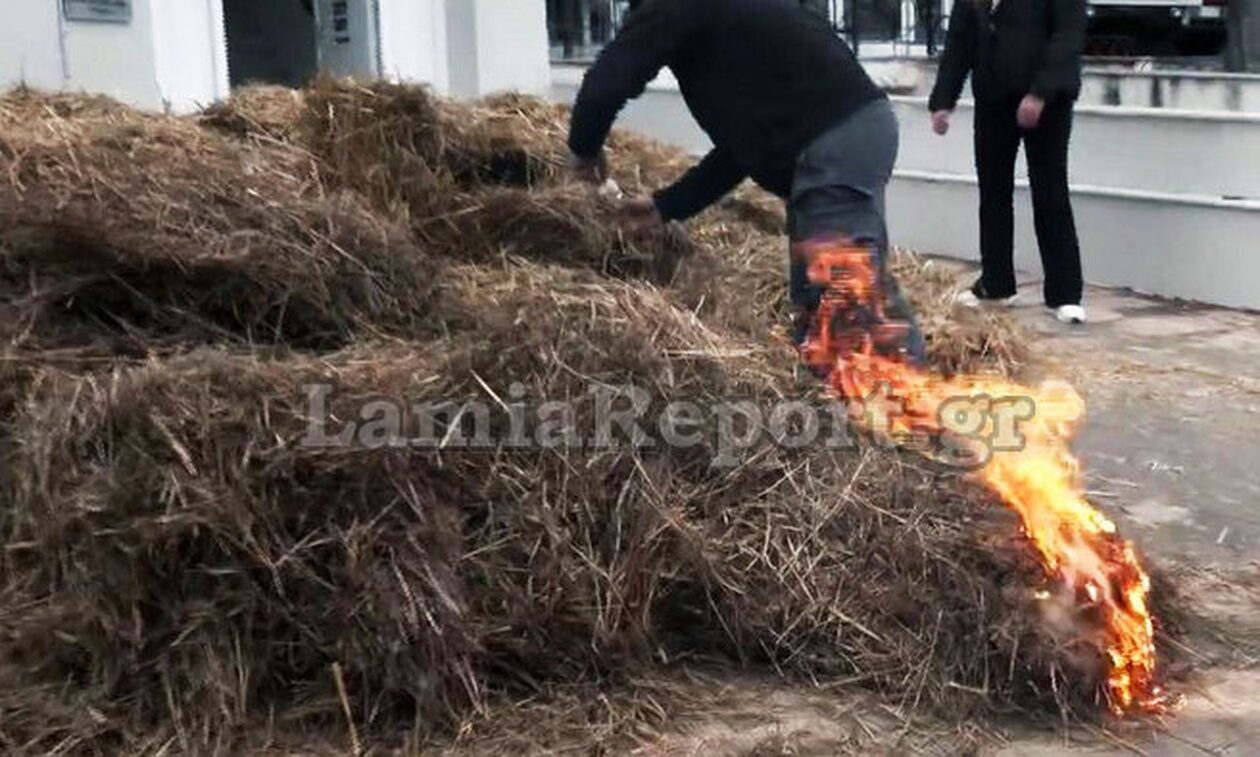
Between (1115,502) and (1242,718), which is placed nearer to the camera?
(1242,718)

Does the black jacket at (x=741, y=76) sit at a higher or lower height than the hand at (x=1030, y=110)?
higher

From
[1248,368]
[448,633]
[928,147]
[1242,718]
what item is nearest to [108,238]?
[448,633]

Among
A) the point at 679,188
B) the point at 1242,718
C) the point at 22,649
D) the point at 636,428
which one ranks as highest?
the point at 679,188

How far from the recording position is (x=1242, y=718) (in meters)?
3.56

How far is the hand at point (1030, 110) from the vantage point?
684cm

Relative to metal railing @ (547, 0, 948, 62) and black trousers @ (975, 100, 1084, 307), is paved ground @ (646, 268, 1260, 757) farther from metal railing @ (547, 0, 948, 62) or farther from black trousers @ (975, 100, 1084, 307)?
metal railing @ (547, 0, 948, 62)

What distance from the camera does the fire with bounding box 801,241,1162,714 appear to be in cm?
362

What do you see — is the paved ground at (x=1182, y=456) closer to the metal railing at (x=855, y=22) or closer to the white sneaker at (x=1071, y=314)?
the white sneaker at (x=1071, y=314)

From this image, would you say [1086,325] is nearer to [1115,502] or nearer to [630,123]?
[1115,502]

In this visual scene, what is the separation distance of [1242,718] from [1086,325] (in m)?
3.84

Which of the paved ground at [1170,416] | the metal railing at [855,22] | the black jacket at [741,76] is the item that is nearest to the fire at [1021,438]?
the paved ground at [1170,416]

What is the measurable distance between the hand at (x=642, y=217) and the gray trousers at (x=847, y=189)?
44 cm

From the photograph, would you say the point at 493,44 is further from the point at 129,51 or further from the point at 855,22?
the point at 855,22

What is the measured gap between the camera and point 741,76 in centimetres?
465
